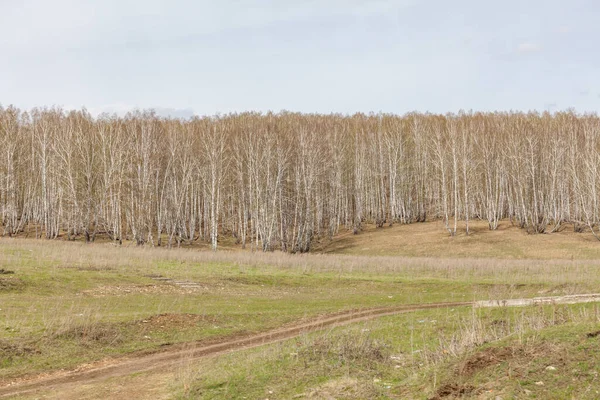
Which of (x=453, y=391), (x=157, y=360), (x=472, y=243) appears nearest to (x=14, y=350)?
(x=157, y=360)

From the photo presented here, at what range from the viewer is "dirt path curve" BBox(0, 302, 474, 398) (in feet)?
46.5

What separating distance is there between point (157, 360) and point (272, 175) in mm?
52641

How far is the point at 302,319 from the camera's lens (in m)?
23.3

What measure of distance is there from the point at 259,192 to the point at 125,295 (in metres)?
36.0

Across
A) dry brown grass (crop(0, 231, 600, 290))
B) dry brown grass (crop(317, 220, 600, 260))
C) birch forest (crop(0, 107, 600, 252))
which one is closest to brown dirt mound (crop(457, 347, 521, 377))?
dry brown grass (crop(0, 231, 600, 290))

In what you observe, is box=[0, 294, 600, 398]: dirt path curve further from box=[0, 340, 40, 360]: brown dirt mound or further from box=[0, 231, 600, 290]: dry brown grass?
box=[0, 231, 600, 290]: dry brown grass

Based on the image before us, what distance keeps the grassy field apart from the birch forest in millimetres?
21576

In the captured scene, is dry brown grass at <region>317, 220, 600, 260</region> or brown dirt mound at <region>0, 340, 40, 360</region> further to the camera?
dry brown grass at <region>317, 220, 600, 260</region>

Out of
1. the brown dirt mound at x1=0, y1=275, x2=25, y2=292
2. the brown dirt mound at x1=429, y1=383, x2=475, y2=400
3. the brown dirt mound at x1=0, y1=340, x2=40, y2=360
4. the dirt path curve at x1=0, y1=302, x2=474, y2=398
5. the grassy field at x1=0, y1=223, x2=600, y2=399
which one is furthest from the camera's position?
the brown dirt mound at x1=0, y1=275, x2=25, y2=292

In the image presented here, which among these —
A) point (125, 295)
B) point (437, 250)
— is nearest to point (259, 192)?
point (437, 250)

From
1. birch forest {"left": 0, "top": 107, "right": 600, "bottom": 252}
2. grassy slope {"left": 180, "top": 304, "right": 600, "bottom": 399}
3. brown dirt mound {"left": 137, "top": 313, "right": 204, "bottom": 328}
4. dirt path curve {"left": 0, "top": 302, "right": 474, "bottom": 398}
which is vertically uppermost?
birch forest {"left": 0, "top": 107, "right": 600, "bottom": 252}

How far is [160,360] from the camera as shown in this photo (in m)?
16.6

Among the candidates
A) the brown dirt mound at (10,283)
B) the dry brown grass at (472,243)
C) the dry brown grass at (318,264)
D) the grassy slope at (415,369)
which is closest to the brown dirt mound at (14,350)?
the grassy slope at (415,369)

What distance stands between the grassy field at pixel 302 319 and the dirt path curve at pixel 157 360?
0.57 meters
